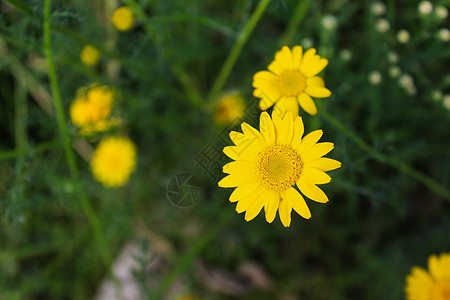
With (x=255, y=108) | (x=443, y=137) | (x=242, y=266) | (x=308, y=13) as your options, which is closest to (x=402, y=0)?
(x=308, y=13)

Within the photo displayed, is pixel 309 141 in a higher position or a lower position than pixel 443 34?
lower

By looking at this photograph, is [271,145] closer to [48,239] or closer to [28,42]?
[28,42]

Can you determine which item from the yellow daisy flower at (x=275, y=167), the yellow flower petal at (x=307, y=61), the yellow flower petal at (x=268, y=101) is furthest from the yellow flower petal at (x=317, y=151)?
the yellow flower petal at (x=307, y=61)

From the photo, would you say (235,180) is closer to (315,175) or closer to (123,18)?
(315,175)

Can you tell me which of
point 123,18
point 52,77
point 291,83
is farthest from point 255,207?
point 123,18

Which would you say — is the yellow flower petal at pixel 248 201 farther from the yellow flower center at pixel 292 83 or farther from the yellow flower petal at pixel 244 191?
the yellow flower center at pixel 292 83
